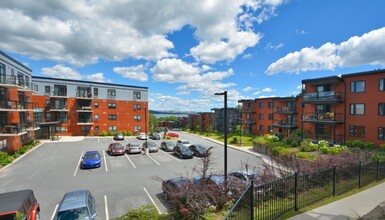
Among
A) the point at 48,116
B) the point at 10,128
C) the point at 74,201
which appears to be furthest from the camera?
the point at 48,116

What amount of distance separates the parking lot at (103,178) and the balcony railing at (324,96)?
1402 cm

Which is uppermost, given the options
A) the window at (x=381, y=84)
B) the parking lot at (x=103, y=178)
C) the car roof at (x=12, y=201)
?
the window at (x=381, y=84)

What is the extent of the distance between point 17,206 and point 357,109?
31577 millimetres

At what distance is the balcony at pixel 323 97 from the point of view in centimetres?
2597

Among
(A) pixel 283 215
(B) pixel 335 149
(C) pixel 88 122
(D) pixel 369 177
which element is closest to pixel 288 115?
(B) pixel 335 149

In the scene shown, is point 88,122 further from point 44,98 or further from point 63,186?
point 63,186

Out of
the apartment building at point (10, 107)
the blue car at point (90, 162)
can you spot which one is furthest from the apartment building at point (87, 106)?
the blue car at point (90, 162)

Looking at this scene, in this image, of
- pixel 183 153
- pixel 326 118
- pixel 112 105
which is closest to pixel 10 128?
pixel 183 153

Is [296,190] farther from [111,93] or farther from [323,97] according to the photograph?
[111,93]

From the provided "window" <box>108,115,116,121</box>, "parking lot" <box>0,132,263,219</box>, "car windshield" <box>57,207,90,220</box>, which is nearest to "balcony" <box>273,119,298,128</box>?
"parking lot" <box>0,132,263,219</box>

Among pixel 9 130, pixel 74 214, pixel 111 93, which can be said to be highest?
pixel 111 93

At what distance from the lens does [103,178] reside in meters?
16.9

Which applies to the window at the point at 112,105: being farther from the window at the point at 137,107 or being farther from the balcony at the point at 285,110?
the balcony at the point at 285,110

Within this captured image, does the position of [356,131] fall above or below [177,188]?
above
